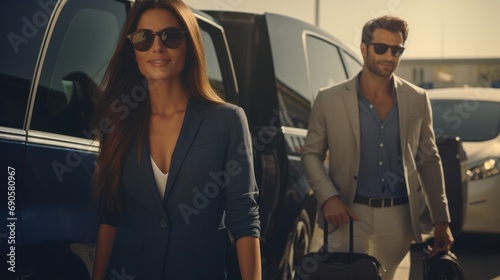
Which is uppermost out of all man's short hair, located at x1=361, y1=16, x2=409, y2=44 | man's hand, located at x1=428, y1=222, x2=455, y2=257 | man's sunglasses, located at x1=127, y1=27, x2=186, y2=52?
man's sunglasses, located at x1=127, y1=27, x2=186, y2=52

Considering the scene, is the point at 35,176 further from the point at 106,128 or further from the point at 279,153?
the point at 279,153

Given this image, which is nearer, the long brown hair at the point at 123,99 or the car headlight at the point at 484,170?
the long brown hair at the point at 123,99

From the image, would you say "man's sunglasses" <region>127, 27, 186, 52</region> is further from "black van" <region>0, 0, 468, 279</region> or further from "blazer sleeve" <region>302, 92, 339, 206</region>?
"blazer sleeve" <region>302, 92, 339, 206</region>

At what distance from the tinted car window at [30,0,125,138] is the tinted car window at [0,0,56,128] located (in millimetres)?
94

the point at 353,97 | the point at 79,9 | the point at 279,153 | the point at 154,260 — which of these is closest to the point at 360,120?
the point at 353,97

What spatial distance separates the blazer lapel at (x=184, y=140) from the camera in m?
2.79

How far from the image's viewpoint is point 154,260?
9.20 feet

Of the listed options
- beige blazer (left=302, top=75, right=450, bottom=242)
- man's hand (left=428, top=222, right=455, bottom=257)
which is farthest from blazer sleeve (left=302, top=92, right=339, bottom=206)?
man's hand (left=428, top=222, right=455, bottom=257)

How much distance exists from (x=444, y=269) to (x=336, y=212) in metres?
0.60

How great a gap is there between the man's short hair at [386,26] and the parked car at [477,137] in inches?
162
